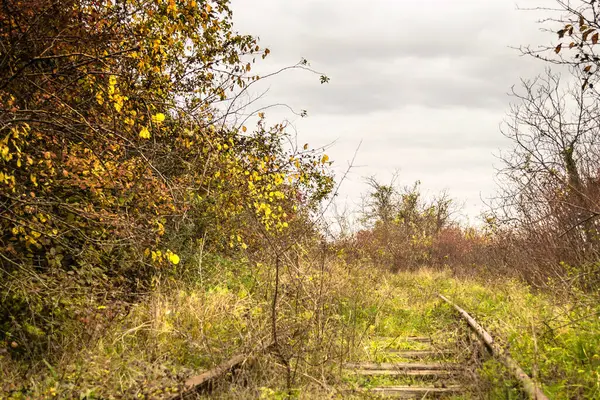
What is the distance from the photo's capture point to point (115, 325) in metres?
6.67

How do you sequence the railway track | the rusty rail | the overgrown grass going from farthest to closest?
the railway track < the overgrown grass < the rusty rail

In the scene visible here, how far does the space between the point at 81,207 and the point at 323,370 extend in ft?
12.1

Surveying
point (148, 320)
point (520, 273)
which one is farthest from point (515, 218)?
point (148, 320)

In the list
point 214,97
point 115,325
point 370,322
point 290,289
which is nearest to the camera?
point 115,325

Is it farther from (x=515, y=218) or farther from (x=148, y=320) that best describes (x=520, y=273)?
(x=148, y=320)

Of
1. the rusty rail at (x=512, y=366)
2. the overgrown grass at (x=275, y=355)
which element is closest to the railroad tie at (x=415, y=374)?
the overgrown grass at (x=275, y=355)

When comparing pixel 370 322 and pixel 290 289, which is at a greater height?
pixel 290 289

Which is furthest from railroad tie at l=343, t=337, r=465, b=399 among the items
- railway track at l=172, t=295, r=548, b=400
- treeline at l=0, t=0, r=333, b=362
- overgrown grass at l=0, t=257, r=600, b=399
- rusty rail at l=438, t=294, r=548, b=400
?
treeline at l=0, t=0, r=333, b=362

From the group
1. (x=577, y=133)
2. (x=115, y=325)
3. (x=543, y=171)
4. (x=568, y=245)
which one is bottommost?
(x=115, y=325)

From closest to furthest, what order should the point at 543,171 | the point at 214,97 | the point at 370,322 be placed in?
the point at 214,97
the point at 370,322
the point at 543,171

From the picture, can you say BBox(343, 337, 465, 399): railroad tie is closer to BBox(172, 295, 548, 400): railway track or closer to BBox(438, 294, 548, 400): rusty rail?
BBox(172, 295, 548, 400): railway track

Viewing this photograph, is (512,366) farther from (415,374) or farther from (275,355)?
(275,355)

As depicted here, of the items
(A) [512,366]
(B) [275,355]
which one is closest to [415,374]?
(A) [512,366]

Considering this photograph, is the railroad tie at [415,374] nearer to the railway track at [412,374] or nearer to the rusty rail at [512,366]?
the railway track at [412,374]
